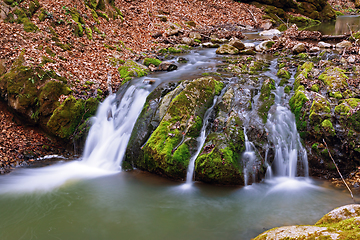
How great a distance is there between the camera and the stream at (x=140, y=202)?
15.3 ft

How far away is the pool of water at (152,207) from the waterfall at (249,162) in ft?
0.98

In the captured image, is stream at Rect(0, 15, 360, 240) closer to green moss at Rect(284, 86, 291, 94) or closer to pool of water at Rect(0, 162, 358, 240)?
pool of water at Rect(0, 162, 358, 240)

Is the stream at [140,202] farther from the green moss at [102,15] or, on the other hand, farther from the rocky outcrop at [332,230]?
the green moss at [102,15]

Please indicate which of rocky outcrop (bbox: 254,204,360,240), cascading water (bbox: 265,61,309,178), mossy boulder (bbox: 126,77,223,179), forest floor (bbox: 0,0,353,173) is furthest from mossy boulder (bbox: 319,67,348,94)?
forest floor (bbox: 0,0,353,173)

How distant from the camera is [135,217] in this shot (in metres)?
5.07

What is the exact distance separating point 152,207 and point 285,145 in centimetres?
395

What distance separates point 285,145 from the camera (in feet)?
21.5

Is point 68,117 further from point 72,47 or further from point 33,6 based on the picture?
point 33,6

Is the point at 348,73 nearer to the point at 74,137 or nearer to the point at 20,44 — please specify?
the point at 74,137

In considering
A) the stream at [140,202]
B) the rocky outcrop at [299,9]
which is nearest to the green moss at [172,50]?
the stream at [140,202]

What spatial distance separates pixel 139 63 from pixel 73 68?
3.38 meters

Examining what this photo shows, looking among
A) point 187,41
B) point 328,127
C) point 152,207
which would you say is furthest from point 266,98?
point 187,41

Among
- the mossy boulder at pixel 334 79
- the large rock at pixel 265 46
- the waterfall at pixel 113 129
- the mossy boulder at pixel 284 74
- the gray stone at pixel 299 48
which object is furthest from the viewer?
the large rock at pixel 265 46

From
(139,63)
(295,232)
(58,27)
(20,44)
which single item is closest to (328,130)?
(295,232)
